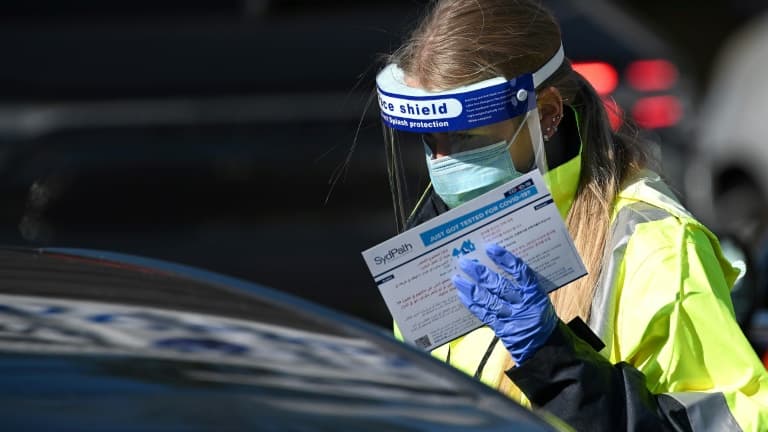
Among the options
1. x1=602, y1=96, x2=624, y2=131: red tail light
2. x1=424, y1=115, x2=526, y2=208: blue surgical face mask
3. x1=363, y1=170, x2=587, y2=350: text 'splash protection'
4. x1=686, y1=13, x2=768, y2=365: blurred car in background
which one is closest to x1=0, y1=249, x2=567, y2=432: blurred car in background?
x1=363, y1=170, x2=587, y2=350: text 'splash protection'

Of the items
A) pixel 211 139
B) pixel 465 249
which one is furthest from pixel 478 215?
pixel 211 139

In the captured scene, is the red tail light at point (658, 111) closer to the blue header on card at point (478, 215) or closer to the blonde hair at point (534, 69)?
the blonde hair at point (534, 69)

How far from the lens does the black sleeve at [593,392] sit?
2.15m

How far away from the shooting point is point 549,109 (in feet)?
8.33

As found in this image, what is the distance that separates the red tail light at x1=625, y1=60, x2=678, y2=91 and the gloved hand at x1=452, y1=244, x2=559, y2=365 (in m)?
4.20

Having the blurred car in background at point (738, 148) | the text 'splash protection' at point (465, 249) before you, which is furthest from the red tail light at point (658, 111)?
the text 'splash protection' at point (465, 249)

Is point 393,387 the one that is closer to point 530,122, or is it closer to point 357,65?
point 530,122

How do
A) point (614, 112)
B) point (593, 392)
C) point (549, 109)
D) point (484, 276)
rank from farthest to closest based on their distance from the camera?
point (614, 112) → point (549, 109) → point (484, 276) → point (593, 392)

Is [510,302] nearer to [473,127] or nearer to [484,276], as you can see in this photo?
[484,276]

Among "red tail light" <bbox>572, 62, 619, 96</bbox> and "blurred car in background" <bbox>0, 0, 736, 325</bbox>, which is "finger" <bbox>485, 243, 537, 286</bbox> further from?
"red tail light" <bbox>572, 62, 619, 96</bbox>

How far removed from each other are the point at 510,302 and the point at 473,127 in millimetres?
354

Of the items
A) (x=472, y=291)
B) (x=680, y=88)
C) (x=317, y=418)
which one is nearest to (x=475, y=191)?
(x=472, y=291)

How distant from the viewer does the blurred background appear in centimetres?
608

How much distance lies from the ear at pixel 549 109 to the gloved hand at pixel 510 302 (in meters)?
0.36
